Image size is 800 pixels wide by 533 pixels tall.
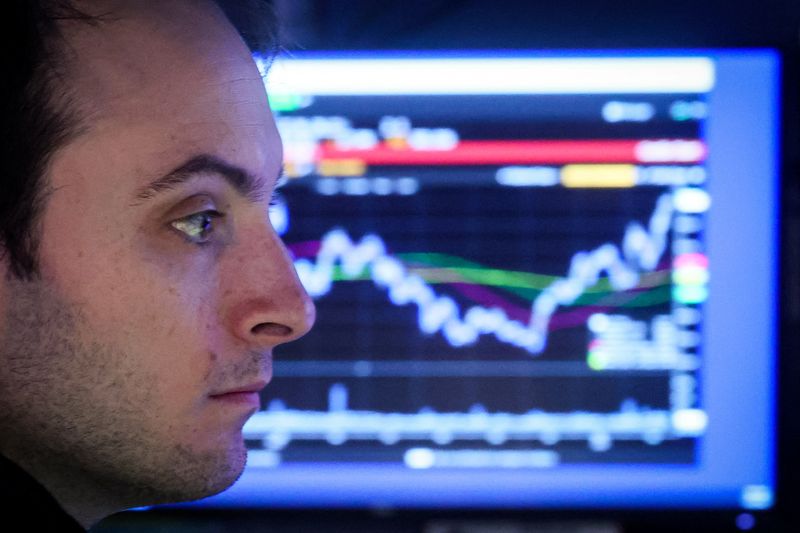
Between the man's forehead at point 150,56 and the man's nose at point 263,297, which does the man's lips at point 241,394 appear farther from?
the man's forehead at point 150,56

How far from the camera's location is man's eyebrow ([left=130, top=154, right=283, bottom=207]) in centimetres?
60

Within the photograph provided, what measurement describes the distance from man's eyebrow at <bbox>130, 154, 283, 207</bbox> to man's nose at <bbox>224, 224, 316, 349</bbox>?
40 millimetres

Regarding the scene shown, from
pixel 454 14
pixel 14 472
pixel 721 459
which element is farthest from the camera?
pixel 454 14

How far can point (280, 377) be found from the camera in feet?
3.09

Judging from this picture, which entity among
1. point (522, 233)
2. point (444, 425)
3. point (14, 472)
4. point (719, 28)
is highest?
point (719, 28)

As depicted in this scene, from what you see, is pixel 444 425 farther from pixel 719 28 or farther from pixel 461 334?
pixel 719 28

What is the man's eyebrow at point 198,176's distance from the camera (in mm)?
602

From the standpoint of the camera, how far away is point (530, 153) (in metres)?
0.93

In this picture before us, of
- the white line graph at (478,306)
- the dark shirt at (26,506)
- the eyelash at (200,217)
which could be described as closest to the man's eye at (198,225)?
the eyelash at (200,217)

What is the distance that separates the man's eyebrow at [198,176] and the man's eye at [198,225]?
0.08 feet

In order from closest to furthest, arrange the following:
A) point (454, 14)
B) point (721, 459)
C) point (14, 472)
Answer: point (14, 472) → point (721, 459) → point (454, 14)

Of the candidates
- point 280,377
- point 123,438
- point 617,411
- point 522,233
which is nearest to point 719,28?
point 522,233

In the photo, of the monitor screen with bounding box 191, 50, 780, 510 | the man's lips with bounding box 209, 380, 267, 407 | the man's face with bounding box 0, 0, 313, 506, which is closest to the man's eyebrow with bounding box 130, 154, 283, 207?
the man's face with bounding box 0, 0, 313, 506

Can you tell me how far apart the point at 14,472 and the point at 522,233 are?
0.54 m
